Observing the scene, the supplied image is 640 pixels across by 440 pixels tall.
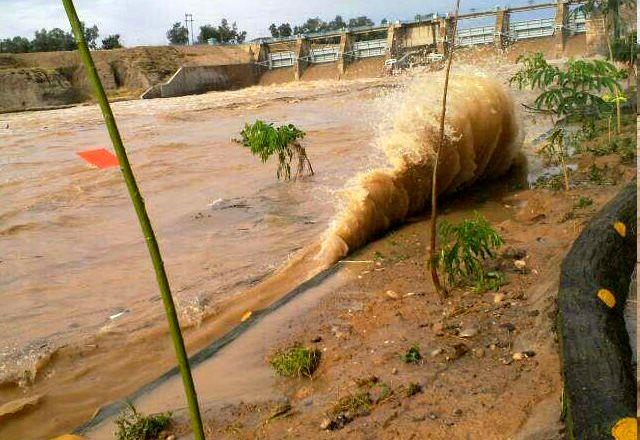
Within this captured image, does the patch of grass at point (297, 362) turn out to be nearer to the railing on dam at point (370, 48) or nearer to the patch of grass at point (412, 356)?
the patch of grass at point (412, 356)

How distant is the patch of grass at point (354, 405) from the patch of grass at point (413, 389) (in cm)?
17

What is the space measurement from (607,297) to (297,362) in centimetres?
162

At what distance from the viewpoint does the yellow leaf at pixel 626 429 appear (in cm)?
183

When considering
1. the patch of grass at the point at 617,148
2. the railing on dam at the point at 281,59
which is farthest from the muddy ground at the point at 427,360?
the railing on dam at the point at 281,59

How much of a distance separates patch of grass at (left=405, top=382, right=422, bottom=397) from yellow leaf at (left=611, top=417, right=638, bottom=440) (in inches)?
37.4

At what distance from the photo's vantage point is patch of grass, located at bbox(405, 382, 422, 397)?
2760 millimetres

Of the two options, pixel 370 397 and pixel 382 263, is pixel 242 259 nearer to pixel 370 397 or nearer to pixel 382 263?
pixel 382 263

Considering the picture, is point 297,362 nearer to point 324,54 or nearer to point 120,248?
point 120,248

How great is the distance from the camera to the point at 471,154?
707 cm

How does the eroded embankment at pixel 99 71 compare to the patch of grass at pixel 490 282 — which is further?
the eroded embankment at pixel 99 71

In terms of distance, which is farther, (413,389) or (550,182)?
(550,182)

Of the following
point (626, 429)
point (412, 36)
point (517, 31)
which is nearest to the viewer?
point (626, 429)

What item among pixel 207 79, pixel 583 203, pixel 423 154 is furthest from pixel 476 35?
pixel 583 203

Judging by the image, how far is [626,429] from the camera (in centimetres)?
188
